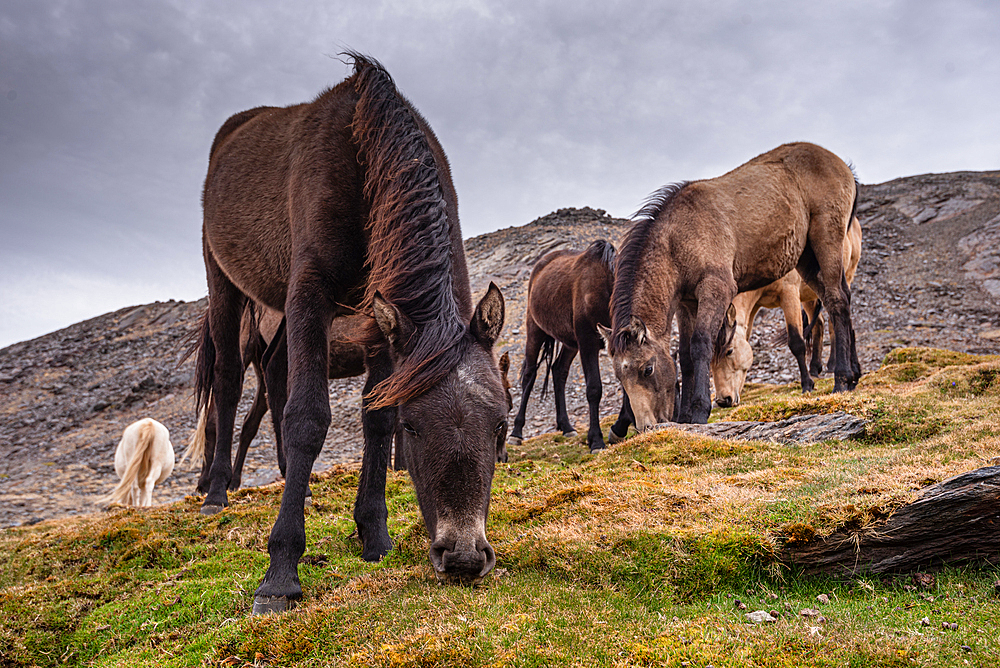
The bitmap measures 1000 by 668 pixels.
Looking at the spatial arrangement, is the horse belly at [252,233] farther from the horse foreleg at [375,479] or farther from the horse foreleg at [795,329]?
the horse foreleg at [795,329]

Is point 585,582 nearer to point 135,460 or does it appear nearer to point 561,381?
point 561,381

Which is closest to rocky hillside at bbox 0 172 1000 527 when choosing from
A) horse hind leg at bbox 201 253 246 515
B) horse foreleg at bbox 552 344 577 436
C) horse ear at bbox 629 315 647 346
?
horse foreleg at bbox 552 344 577 436

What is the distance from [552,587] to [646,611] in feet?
1.80

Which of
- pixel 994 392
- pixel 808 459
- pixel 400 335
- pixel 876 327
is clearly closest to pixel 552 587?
pixel 400 335

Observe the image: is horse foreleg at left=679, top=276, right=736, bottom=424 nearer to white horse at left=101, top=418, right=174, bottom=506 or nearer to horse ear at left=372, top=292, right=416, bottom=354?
horse ear at left=372, top=292, right=416, bottom=354

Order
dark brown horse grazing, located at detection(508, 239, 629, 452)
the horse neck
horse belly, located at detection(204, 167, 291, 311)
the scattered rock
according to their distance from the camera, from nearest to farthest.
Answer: the scattered rock → horse belly, located at detection(204, 167, 291, 311) → the horse neck → dark brown horse grazing, located at detection(508, 239, 629, 452)

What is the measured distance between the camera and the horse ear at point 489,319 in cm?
358

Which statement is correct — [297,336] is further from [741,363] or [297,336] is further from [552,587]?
[741,363]

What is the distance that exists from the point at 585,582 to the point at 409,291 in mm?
2110

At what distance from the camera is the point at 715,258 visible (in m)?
8.98

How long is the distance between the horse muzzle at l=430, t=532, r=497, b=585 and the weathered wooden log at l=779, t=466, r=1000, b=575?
1745 mm

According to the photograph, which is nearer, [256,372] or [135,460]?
[256,372]

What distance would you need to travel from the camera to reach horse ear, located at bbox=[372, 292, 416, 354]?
3.61m

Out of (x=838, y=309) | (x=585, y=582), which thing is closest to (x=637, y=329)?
(x=838, y=309)
